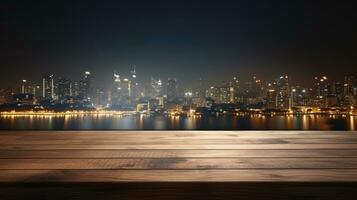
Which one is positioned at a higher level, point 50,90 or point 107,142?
point 50,90

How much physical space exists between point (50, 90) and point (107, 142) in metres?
128

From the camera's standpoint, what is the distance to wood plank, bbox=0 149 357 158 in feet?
16.7

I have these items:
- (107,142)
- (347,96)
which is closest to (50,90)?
(347,96)

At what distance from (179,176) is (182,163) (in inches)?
24.7

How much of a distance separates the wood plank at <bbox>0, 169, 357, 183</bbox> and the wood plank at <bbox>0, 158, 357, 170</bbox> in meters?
0.19

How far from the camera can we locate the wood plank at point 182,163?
4445mm

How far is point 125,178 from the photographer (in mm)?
3916

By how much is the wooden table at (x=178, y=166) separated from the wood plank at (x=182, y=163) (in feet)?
0.03
